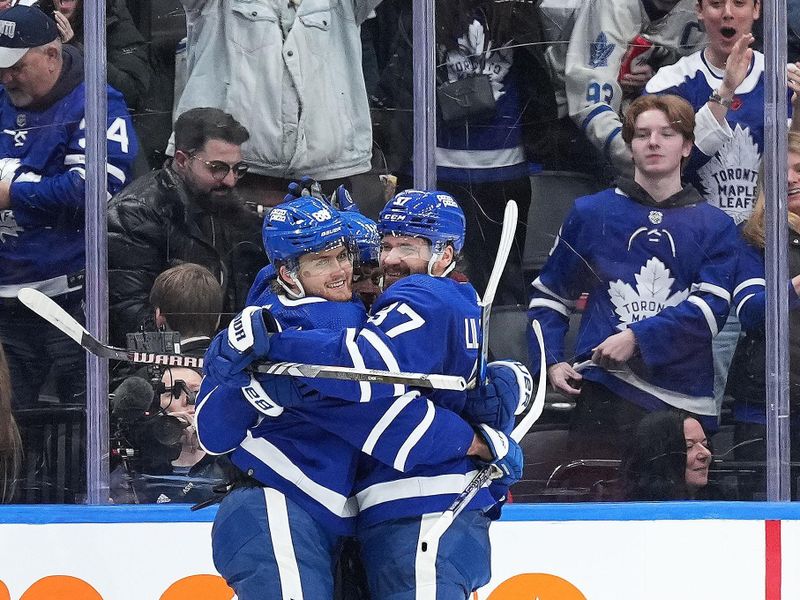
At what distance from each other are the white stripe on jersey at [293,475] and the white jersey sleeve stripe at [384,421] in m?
0.10

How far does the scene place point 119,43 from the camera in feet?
10.6

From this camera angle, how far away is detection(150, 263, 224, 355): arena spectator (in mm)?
3246

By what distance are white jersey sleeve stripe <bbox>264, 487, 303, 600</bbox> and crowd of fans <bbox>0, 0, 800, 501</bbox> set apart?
53.0 inches

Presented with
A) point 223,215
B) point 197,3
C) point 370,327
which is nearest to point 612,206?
point 223,215

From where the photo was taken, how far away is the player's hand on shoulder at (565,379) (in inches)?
127

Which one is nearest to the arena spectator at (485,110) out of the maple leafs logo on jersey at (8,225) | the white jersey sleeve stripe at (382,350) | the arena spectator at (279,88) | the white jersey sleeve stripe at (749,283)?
the arena spectator at (279,88)

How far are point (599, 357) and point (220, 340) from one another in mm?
1645

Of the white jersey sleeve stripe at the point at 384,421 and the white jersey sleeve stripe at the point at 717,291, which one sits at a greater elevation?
the white jersey sleeve stripe at the point at 717,291

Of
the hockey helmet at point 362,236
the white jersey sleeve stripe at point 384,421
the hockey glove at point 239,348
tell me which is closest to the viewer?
the hockey glove at point 239,348

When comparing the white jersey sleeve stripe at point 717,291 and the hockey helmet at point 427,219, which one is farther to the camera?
the white jersey sleeve stripe at point 717,291

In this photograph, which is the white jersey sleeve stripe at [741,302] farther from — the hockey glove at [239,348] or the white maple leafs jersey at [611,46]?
the hockey glove at [239,348]

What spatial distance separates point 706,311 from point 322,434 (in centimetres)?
158

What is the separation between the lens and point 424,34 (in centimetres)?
323

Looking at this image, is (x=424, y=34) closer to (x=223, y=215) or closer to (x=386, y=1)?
(x=386, y=1)
